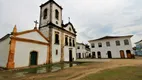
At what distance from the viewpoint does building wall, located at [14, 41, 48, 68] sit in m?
11.4

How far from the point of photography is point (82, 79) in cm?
543

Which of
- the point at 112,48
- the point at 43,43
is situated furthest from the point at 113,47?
the point at 43,43

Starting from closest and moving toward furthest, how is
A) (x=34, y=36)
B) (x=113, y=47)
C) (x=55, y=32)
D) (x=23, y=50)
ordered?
(x=23, y=50), (x=34, y=36), (x=55, y=32), (x=113, y=47)

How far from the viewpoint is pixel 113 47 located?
94.7ft

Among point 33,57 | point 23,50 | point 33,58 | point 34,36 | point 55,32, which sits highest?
point 55,32

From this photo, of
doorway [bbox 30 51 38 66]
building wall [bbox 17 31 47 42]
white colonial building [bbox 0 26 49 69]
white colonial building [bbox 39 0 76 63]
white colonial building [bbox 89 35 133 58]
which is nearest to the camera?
white colonial building [bbox 0 26 49 69]

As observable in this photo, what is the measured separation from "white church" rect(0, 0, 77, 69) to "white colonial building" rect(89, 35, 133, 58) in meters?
11.4

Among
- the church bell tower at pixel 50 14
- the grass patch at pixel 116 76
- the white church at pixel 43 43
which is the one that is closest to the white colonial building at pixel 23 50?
the white church at pixel 43 43

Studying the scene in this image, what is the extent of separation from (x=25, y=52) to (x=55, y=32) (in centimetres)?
749

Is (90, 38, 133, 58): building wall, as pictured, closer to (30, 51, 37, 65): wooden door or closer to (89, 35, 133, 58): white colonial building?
(89, 35, 133, 58): white colonial building

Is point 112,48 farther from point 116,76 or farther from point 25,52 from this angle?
point 25,52

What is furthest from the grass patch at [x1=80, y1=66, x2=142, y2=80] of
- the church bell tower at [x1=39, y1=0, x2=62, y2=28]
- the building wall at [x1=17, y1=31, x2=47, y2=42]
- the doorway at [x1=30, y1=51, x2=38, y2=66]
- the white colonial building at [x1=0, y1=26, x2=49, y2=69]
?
the church bell tower at [x1=39, y1=0, x2=62, y2=28]

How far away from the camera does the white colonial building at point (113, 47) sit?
26.9 meters

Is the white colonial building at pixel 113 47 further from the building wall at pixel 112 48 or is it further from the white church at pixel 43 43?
the white church at pixel 43 43
